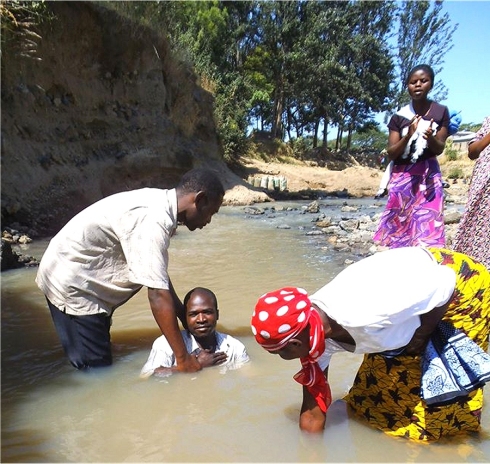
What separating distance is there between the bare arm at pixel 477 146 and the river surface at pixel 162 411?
1507 mm

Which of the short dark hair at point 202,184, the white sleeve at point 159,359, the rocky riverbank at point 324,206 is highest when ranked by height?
the short dark hair at point 202,184

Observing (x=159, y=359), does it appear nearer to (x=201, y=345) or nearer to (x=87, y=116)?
(x=201, y=345)

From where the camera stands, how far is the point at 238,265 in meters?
5.91

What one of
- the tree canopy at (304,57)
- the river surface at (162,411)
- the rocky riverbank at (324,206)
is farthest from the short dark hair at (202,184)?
the tree canopy at (304,57)

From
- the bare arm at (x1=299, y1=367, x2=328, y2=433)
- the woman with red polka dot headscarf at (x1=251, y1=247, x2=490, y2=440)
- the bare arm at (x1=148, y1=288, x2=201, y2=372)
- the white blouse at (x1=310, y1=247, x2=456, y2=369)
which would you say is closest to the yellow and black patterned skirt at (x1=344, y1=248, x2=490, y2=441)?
the woman with red polka dot headscarf at (x1=251, y1=247, x2=490, y2=440)

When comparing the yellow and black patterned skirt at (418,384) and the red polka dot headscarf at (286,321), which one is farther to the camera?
the yellow and black patterned skirt at (418,384)

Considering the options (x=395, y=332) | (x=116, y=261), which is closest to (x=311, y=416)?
(x=395, y=332)

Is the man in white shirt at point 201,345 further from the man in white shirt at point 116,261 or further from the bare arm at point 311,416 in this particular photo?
the bare arm at point 311,416

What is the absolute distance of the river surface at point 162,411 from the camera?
2.00 meters

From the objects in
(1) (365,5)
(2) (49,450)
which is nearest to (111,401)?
(2) (49,450)

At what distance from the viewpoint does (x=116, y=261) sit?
9.05ft

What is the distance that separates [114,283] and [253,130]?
22893 mm

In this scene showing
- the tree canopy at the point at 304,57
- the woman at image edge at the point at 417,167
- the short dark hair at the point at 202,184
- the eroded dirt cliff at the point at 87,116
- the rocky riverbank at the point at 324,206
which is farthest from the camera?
the tree canopy at the point at 304,57

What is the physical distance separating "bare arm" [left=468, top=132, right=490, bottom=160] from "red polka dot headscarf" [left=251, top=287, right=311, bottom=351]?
199 centimetres
